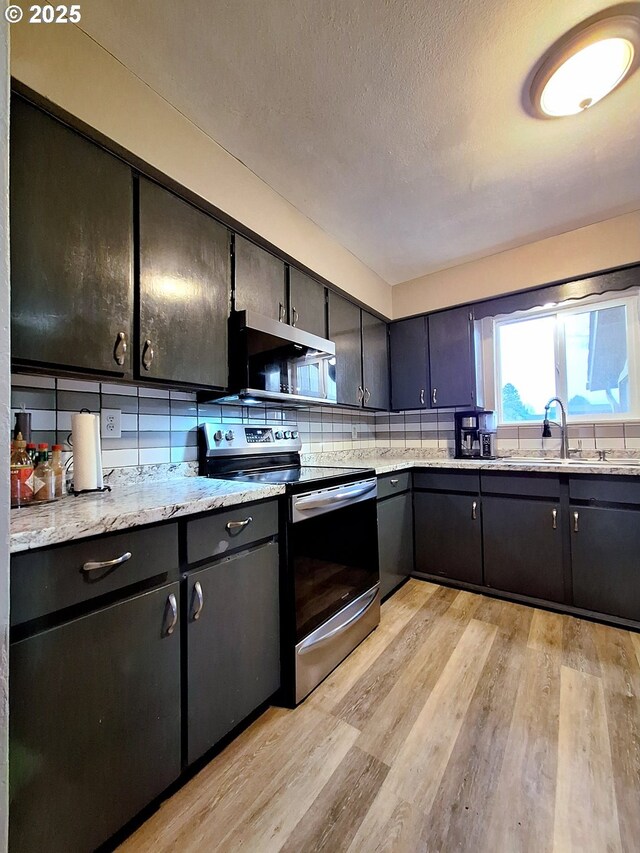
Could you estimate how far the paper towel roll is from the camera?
1.23 meters

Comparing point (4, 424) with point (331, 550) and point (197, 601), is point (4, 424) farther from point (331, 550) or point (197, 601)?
point (331, 550)

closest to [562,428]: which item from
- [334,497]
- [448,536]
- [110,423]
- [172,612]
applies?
[448,536]

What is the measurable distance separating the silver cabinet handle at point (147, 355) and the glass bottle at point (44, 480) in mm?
435

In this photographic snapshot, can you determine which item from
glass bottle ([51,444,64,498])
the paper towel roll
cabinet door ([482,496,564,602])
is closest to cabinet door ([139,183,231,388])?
the paper towel roll

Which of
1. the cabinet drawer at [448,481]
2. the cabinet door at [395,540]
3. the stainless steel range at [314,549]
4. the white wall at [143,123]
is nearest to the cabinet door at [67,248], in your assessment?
the white wall at [143,123]

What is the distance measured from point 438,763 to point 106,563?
4.09 feet

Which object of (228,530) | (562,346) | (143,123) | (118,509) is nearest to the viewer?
(118,509)

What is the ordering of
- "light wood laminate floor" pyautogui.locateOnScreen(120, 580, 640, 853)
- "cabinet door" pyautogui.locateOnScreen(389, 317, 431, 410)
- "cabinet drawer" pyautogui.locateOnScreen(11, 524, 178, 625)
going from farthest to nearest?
1. "cabinet door" pyautogui.locateOnScreen(389, 317, 431, 410)
2. "light wood laminate floor" pyautogui.locateOnScreen(120, 580, 640, 853)
3. "cabinet drawer" pyautogui.locateOnScreen(11, 524, 178, 625)

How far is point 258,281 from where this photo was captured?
1.83m

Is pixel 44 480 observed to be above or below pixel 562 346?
below

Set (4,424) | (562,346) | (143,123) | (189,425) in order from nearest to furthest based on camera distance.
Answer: (4,424)
(143,123)
(189,425)
(562,346)

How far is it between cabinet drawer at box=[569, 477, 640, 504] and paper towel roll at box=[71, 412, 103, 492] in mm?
2463

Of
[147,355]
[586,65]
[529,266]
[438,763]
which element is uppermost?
[586,65]

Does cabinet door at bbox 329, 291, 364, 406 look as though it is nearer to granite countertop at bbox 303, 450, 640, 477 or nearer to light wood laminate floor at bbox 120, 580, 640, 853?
granite countertop at bbox 303, 450, 640, 477
